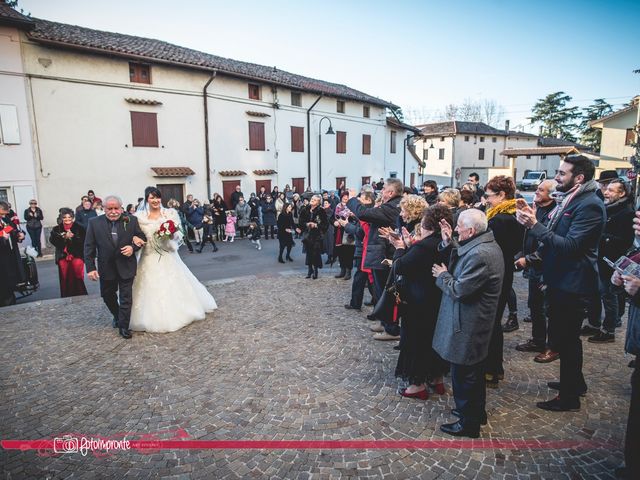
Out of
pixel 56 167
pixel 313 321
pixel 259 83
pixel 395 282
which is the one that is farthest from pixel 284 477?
pixel 259 83

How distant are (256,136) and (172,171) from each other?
5746mm

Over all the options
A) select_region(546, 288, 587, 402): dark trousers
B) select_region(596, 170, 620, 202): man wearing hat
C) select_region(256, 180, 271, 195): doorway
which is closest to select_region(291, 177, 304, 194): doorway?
select_region(256, 180, 271, 195): doorway

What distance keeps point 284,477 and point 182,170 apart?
16.9 metres

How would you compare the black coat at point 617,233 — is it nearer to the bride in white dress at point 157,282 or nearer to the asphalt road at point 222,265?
the asphalt road at point 222,265

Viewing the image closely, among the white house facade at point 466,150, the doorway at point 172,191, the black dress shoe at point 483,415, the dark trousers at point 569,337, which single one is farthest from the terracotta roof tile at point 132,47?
the white house facade at point 466,150

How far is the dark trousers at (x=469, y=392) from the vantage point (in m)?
3.31

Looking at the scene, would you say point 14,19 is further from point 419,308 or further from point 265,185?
point 419,308

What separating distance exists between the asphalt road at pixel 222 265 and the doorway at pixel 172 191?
4297 millimetres

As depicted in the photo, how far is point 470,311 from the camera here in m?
3.22

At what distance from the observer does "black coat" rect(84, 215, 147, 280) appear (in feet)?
18.1

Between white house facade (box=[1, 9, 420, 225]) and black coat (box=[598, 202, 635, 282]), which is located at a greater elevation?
white house facade (box=[1, 9, 420, 225])

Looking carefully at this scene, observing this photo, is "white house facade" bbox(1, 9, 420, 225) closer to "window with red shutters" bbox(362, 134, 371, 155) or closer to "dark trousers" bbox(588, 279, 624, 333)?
"window with red shutters" bbox(362, 134, 371, 155)

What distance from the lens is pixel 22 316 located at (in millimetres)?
6727

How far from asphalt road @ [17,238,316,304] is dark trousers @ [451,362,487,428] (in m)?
6.89
